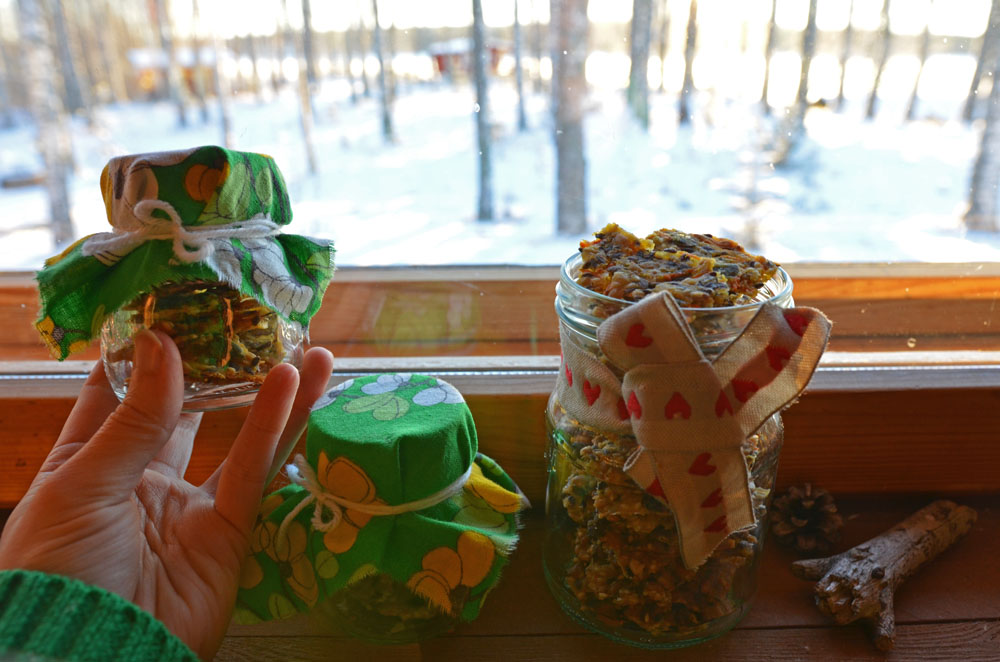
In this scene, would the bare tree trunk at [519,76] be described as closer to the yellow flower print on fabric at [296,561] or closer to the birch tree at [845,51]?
the birch tree at [845,51]

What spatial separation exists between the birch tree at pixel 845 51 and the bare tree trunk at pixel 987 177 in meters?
0.14

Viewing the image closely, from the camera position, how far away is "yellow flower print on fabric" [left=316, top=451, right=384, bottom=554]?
0.50m

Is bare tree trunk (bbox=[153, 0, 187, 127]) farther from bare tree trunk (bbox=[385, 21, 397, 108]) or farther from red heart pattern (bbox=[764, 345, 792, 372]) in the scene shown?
red heart pattern (bbox=[764, 345, 792, 372])

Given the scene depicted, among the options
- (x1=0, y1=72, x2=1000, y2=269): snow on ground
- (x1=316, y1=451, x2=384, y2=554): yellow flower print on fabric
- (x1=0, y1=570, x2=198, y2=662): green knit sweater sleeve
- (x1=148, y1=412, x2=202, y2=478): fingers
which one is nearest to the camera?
(x1=0, y1=570, x2=198, y2=662): green knit sweater sleeve

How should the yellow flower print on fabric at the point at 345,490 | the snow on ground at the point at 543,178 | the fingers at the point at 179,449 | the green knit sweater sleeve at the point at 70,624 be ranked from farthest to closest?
the snow on ground at the point at 543,178
the fingers at the point at 179,449
the yellow flower print on fabric at the point at 345,490
the green knit sweater sleeve at the point at 70,624

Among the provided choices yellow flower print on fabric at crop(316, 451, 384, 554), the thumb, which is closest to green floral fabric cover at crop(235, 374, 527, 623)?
yellow flower print on fabric at crop(316, 451, 384, 554)

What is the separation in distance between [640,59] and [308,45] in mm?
318

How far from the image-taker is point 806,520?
66cm

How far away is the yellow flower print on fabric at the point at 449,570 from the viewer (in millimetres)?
508

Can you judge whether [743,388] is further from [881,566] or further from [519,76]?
[519,76]

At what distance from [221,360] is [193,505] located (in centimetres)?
14

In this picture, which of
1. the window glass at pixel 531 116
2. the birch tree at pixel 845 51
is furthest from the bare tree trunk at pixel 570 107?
the birch tree at pixel 845 51

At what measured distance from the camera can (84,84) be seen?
2.32ft

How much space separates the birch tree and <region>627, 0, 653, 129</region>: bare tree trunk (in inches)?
7.4
